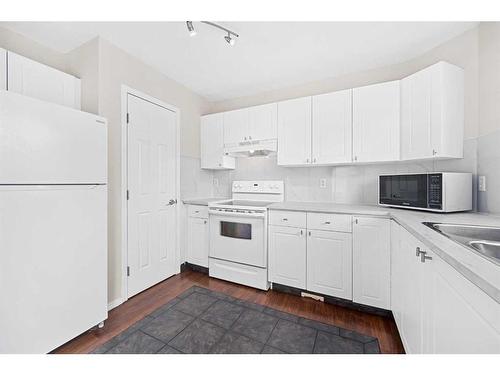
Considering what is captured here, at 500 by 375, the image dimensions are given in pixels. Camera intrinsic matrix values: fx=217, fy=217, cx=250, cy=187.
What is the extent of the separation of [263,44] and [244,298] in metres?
2.50

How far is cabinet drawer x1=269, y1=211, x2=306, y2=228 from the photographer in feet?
7.19

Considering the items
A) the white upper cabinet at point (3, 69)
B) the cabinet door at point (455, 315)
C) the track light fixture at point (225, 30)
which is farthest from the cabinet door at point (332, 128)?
the white upper cabinet at point (3, 69)

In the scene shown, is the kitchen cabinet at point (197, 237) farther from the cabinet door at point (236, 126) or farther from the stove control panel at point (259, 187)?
the cabinet door at point (236, 126)

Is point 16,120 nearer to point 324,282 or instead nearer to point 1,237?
point 1,237

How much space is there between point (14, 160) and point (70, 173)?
29 centimetres

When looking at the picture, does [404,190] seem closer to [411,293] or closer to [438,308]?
[411,293]

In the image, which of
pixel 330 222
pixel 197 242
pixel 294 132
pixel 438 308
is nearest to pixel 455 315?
pixel 438 308

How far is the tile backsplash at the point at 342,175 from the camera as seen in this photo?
1.68 m

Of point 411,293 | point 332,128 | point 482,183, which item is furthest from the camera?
point 332,128

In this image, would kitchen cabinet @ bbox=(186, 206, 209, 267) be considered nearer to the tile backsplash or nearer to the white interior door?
the white interior door

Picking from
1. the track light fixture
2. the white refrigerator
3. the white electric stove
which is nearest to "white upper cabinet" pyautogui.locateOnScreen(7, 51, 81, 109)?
the white refrigerator

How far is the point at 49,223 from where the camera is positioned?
142 cm

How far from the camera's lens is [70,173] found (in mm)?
1519

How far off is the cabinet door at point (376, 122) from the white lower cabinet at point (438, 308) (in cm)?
92
